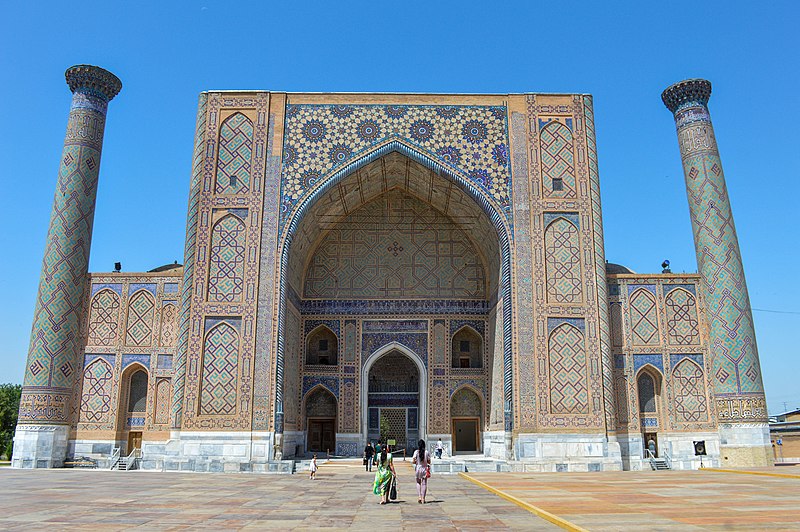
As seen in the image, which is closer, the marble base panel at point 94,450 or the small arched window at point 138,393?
the marble base panel at point 94,450

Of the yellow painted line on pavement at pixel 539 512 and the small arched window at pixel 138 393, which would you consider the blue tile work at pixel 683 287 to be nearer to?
the yellow painted line on pavement at pixel 539 512

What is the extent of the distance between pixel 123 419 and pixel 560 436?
8.03 meters

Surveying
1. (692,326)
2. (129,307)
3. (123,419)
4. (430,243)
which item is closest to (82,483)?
(123,419)

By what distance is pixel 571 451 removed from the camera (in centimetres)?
1172

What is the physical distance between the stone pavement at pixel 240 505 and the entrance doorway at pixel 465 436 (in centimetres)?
501

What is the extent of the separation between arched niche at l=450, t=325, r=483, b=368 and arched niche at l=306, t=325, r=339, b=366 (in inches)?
105

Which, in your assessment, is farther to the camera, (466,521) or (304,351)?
(304,351)

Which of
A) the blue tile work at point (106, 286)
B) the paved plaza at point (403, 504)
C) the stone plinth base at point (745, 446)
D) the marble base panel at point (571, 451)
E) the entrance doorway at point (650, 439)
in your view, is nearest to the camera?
the paved plaza at point (403, 504)

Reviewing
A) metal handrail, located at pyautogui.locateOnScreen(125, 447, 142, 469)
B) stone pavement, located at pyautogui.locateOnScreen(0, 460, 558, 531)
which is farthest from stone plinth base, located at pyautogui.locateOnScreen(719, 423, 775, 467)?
metal handrail, located at pyautogui.locateOnScreen(125, 447, 142, 469)

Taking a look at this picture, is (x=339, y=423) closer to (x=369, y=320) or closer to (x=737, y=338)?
(x=369, y=320)

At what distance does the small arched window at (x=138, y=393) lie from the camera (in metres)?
12.9

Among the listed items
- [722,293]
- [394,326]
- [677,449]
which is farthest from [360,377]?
[722,293]

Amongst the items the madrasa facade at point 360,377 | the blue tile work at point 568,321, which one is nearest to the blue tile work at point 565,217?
the madrasa facade at point 360,377

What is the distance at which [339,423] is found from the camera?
14.5 metres
